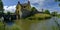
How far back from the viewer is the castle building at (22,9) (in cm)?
143

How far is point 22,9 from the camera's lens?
143cm

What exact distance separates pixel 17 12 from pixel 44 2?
0.36m

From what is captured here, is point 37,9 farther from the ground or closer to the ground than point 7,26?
farther from the ground

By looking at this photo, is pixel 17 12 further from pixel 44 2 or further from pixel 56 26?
pixel 56 26

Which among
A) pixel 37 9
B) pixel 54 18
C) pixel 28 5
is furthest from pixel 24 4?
pixel 54 18

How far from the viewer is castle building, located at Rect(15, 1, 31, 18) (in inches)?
56.3

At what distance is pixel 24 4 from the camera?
144cm

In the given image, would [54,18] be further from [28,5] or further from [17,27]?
[17,27]

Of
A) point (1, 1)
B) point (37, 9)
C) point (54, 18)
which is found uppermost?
point (1, 1)

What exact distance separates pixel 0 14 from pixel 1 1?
6.4 inches

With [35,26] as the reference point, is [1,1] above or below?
above

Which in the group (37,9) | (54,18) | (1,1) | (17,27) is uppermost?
(1,1)

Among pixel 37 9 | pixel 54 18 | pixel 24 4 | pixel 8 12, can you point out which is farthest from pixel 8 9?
pixel 54 18

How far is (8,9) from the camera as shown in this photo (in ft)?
4.74
